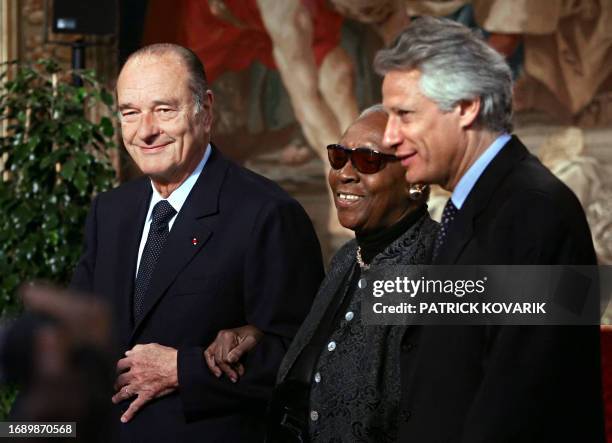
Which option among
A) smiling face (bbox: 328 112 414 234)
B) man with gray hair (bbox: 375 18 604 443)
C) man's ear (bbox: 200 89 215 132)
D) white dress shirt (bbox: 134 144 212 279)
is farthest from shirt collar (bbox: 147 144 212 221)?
man with gray hair (bbox: 375 18 604 443)

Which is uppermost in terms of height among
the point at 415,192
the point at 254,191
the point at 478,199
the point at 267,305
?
the point at 478,199

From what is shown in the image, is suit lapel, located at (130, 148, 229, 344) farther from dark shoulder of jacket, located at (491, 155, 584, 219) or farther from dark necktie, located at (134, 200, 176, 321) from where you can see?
dark shoulder of jacket, located at (491, 155, 584, 219)

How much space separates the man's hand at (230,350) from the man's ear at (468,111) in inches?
38.9

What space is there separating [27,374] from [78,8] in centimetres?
678

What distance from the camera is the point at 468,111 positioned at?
224cm

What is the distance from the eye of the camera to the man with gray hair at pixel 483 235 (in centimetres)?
202

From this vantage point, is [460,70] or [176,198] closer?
[460,70]

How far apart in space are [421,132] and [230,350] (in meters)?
0.95

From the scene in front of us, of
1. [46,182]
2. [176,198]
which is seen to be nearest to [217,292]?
[176,198]

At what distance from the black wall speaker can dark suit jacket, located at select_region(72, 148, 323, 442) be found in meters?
4.79

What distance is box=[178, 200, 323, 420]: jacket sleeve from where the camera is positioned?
2928mm

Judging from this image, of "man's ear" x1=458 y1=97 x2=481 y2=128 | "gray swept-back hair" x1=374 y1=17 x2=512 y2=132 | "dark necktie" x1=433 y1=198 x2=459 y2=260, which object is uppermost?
"gray swept-back hair" x1=374 y1=17 x2=512 y2=132

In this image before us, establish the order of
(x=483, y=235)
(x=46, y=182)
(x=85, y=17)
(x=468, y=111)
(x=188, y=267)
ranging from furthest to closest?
1. (x=85, y=17)
2. (x=46, y=182)
3. (x=188, y=267)
4. (x=468, y=111)
5. (x=483, y=235)

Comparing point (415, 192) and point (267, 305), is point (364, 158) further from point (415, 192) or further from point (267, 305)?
point (267, 305)
